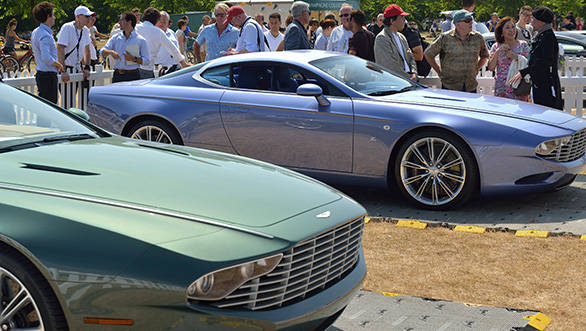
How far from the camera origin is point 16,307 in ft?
10.4

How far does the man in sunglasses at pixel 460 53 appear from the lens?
9.67 metres

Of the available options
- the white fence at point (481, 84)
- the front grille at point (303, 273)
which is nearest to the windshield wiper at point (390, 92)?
the white fence at point (481, 84)

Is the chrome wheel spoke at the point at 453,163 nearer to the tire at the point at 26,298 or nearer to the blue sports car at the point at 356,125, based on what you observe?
the blue sports car at the point at 356,125

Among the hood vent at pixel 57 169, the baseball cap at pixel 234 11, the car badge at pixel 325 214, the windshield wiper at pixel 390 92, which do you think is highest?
the baseball cap at pixel 234 11

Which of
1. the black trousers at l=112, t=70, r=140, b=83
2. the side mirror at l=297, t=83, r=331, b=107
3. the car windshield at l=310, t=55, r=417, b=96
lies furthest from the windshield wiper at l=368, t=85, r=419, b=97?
the black trousers at l=112, t=70, r=140, b=83

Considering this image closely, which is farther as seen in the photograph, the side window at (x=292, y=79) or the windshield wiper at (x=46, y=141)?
the side window at (x=292, y=79)

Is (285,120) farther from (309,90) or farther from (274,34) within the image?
(274,34)

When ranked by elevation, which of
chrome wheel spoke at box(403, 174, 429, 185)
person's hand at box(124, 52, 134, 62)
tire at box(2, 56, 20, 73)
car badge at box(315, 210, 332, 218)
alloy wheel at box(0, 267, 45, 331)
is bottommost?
tire at box(2, 56, 20, 73)

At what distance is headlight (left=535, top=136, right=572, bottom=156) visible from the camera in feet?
22.7

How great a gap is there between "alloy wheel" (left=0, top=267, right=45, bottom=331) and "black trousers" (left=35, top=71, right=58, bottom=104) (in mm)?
7769

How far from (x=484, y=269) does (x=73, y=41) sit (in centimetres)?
833

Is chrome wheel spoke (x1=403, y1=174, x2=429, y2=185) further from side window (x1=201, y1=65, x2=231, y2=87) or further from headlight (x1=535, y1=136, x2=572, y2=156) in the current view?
side window (x1=201, y1=65, x2=231, y2=87)

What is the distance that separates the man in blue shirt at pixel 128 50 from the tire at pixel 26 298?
8.02 m

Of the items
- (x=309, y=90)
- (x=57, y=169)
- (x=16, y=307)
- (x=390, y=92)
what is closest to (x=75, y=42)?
(x=309, y=90)
